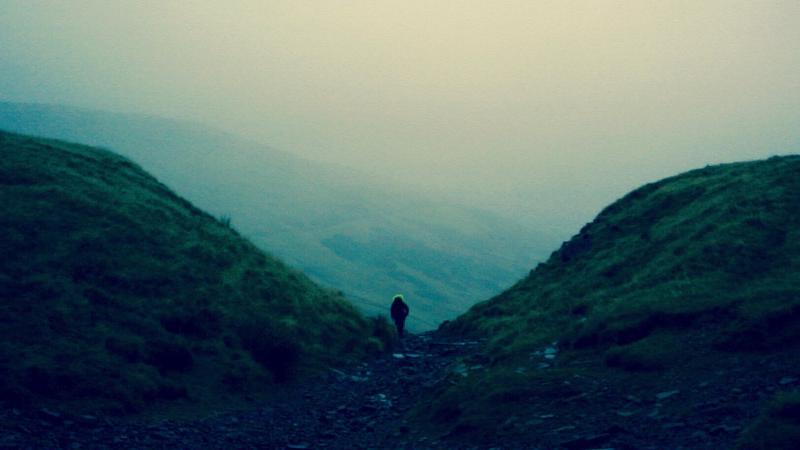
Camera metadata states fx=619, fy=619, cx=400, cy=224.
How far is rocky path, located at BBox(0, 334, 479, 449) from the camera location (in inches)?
557

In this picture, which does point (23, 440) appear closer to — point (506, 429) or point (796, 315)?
point (506, 429)

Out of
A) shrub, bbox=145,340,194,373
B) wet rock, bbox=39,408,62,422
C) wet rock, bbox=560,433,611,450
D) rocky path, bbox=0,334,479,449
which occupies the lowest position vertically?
rocky path, bbox=0,334,479,449

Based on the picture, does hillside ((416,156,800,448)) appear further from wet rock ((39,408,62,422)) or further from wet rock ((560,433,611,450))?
wet rock ((39,408,62,422))

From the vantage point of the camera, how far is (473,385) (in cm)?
1695

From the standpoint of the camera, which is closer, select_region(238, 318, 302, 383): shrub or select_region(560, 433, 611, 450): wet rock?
select_region(560, 433, 611, 450): wet rock

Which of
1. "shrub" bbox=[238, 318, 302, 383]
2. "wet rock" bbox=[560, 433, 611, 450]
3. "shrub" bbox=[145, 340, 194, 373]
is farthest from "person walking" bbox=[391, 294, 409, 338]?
"wet rock" bbox=[560, 433, 611, 450]

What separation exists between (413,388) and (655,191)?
23.8 metres

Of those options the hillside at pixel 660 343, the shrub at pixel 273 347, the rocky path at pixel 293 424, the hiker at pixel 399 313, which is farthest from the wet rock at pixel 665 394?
the hiker at pixel 399 313

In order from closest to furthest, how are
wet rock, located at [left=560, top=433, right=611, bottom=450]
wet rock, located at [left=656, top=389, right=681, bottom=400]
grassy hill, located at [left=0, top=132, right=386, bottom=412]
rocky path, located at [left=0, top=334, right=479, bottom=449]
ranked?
1. wet rock, located at [left=560, top=433, right=611, bottom=450]
2. wet rock, located at [left=656, top=389, right=681, bottom=400]
3. rocky path, located at [left=0, top=334, right=479, bottom=449]
4. grassy hill, located at [left=0, top=132, right=386, bottom=412]

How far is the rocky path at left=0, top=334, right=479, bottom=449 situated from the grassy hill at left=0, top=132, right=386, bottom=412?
3.19 feet

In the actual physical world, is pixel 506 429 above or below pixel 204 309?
below

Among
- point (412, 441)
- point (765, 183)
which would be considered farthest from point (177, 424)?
point (765, 183)

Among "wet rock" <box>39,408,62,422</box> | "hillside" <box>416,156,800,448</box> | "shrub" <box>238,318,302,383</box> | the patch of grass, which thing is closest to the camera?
the patch of grass

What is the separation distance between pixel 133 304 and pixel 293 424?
8026 millimetres
